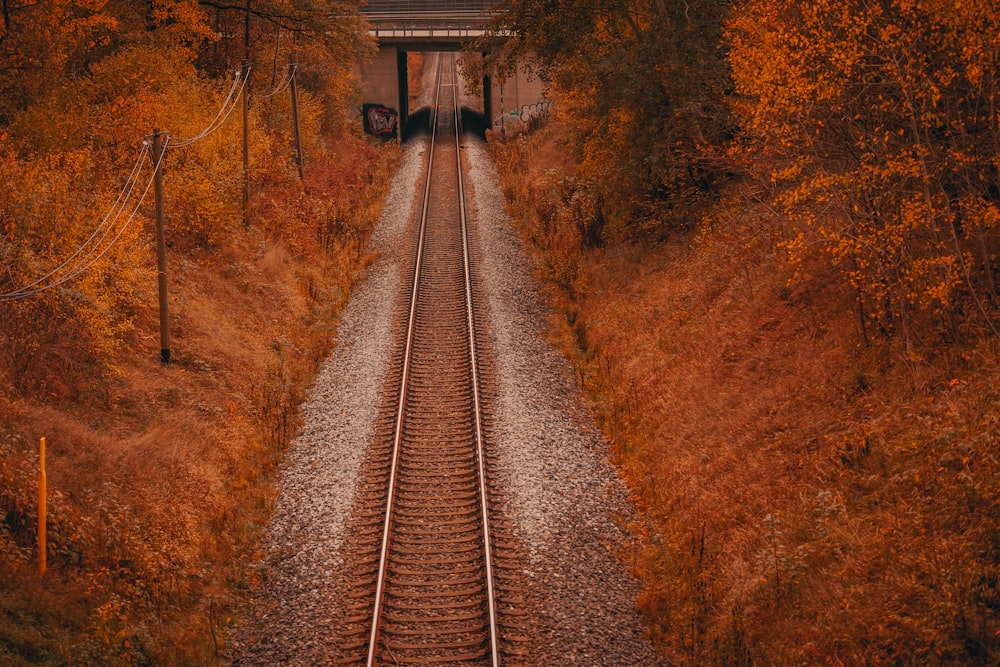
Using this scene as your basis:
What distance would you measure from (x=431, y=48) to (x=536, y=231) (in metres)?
27.2

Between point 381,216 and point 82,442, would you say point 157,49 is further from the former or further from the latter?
point 82,442

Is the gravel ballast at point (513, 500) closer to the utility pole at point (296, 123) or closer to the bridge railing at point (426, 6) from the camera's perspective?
the utility pole at point (296, 123)

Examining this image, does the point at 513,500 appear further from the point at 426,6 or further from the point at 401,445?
the point at 426,6

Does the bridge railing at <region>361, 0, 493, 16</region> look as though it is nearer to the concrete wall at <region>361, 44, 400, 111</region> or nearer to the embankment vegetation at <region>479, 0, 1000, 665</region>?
the concrete wall at <region>361, 44, 400, 111</region>

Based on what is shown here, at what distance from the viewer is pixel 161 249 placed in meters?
16.0

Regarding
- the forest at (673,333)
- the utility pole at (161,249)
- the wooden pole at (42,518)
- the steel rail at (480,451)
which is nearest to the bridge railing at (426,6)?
the steel rail at (480,451)

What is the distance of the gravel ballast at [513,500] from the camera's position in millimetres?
10484

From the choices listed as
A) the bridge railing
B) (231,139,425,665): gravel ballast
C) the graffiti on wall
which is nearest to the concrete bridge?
the graffiti on wall

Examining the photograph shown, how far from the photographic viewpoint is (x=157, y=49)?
25672 mm

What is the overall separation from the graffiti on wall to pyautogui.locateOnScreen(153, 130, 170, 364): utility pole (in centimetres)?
3391

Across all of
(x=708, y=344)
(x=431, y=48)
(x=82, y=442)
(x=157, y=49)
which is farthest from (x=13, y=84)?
(x=431, y=48)

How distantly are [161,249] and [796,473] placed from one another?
12.2m

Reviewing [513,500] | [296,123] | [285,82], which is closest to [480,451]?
[513,500]

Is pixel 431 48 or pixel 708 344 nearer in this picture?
pixel 708 344
